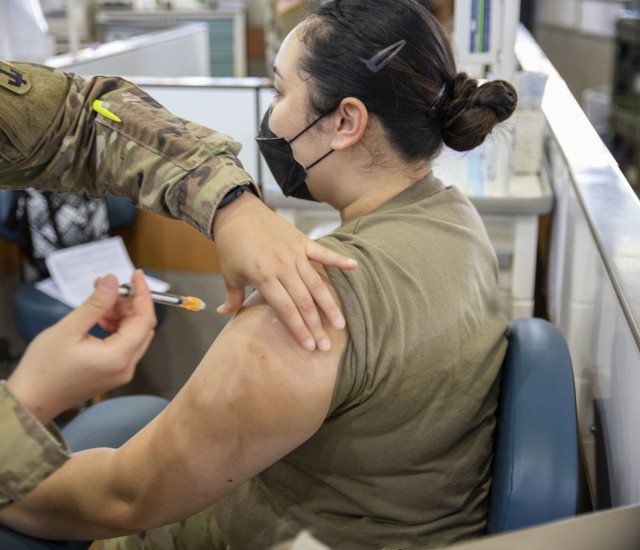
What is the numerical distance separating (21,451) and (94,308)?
16 cm

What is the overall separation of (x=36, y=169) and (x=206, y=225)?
377mm

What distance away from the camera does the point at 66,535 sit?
1050mm

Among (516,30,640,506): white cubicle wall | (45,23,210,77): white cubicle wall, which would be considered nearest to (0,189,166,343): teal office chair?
(45,23,210,77): white cubicle wall

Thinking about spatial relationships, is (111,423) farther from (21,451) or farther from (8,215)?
(8,215)

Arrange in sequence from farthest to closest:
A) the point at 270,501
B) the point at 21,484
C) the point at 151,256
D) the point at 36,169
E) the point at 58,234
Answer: the point at 151,256 < the point at 58,234 < the point at 36,169 < the point at 270,501 < the point at 21,484

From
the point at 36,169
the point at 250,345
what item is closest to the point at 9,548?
the point at 250,345

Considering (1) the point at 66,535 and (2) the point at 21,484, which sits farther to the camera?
(1) the point at 66,535

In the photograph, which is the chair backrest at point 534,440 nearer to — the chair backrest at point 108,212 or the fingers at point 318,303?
the fingers at point 318,303

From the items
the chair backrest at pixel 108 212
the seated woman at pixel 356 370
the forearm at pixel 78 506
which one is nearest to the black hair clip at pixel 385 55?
the seated woman at pixel 356 370

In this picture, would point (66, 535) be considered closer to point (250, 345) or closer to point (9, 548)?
point (9, 548)

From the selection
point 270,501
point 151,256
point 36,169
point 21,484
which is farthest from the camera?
point 151,256

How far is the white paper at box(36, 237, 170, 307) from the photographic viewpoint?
2572 millimetres

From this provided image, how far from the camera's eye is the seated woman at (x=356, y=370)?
3.14 feet

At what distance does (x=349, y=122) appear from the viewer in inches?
47.0
